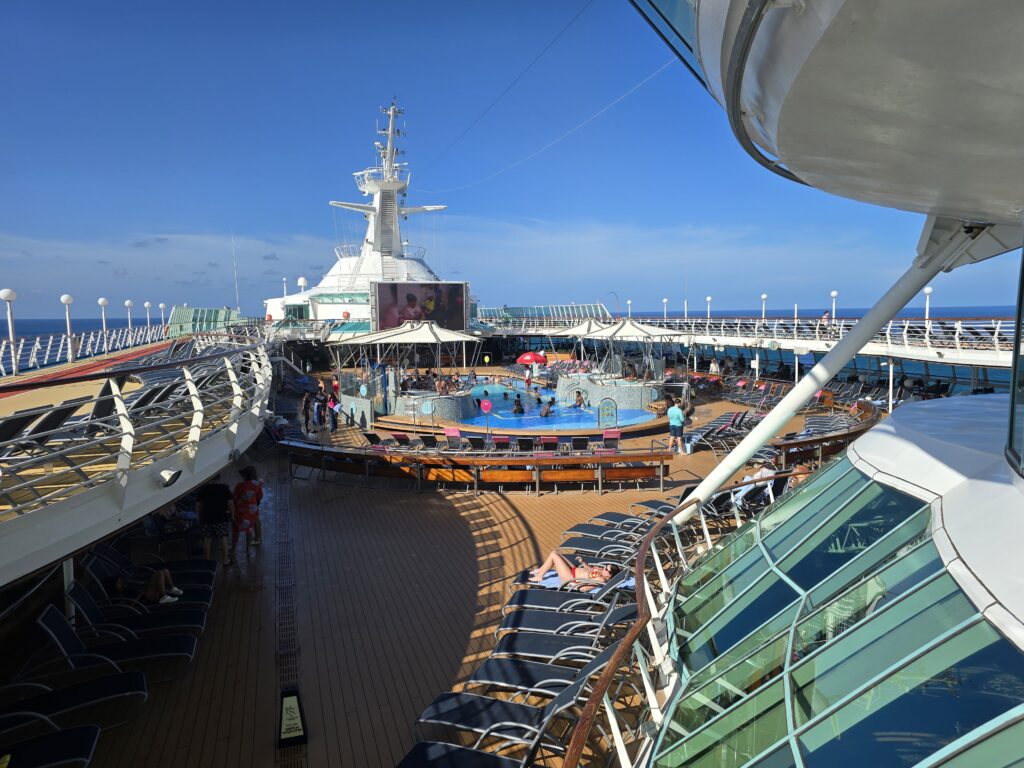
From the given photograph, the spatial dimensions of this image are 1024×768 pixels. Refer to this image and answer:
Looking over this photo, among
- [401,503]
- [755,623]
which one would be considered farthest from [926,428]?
Answer: [401,503]

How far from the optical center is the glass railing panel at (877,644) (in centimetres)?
210

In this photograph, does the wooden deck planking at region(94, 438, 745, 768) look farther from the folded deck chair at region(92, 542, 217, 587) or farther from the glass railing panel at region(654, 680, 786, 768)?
the glass railing panel at region(654, 680, 786, 768)

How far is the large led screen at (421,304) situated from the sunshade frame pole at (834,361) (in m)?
20.9

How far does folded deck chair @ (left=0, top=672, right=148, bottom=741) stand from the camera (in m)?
3.68

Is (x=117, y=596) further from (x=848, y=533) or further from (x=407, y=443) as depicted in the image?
(x=848, y=533)

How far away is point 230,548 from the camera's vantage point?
23.8ft

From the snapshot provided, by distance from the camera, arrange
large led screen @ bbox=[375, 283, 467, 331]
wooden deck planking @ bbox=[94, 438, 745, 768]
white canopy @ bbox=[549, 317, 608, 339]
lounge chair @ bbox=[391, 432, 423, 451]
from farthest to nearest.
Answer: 1. large led screen @ bbox=[375, 283, 467, 331]
2. white canopy @ bbox=[549, 317, 608, 339]
3. lounge chair @ bbox=[391, 432, 423, 451]
4. wooden deck planking @ bbox=[94, 438, 745, 768]

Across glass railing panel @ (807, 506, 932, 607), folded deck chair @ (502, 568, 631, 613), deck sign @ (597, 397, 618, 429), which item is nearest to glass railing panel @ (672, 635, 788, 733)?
glass railing panel @ (807, 506, 932, 607)

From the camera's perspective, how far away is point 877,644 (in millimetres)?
2266

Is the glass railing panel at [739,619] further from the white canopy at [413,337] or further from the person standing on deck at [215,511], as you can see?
the white canopy at [413,337]

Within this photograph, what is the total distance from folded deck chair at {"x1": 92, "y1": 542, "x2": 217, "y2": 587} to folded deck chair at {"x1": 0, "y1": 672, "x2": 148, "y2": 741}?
1.51 meters

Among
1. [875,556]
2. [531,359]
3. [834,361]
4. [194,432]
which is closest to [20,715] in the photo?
[194,432]

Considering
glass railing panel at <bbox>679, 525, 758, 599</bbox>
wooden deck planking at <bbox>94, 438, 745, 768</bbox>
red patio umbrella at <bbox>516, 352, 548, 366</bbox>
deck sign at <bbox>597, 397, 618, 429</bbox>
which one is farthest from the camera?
red patio umbrella at <bbox>516, 352, 548, 366</bbox>

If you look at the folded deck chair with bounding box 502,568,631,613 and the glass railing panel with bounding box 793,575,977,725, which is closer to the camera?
Answer: the glass railing panel with bounding box 793,575,977,725
